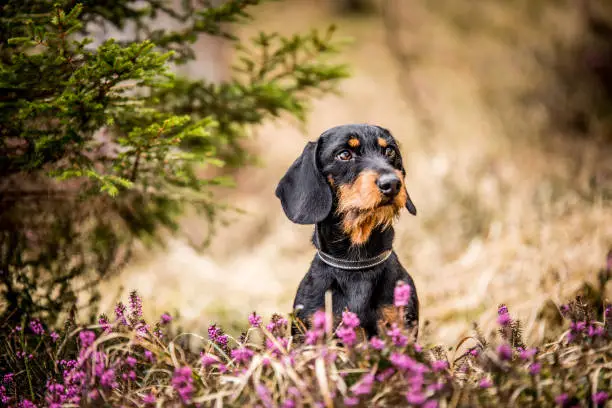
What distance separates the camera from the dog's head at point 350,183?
108 inches

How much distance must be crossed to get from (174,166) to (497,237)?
368cm

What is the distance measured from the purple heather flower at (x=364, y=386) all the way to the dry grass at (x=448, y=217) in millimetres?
2350

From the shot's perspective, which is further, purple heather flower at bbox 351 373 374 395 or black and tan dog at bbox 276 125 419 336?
black and tan dog at bbox 276 125 419 336

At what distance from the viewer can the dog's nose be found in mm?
2689

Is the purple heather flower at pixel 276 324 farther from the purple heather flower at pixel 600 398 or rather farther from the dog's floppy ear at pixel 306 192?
the purple heather flower at pixel 600 398

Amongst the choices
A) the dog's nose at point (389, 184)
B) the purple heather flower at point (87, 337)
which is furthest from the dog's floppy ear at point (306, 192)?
the purple heather flower at point (87, 337)

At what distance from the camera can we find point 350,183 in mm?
2906

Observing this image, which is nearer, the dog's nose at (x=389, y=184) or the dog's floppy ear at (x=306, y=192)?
the dog's nose at (x=389, y=184)

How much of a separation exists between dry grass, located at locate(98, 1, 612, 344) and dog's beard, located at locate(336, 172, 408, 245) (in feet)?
4.88

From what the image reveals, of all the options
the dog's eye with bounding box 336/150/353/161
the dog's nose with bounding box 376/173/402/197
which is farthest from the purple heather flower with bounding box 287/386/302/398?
the dog's eye with bounding box 336/150/353/161

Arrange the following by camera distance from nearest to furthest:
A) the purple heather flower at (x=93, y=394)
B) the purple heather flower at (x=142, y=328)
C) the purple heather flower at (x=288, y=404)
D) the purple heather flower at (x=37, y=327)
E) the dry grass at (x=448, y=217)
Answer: the purple heather flower at (x=288, y=404)
the purple heather flower at (x=93, y=394)
the purple heather flower at (x=142, y=328)
the purple heather flower at (x=37, y=327)
the dry grass at (x=448, y=217)

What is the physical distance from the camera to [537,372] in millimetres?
2250

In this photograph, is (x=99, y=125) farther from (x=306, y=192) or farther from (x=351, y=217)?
(x=351, y=217)

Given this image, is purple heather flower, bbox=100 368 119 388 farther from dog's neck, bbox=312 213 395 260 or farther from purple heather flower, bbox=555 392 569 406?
purple heather flower, bbox=555 392 569 406
